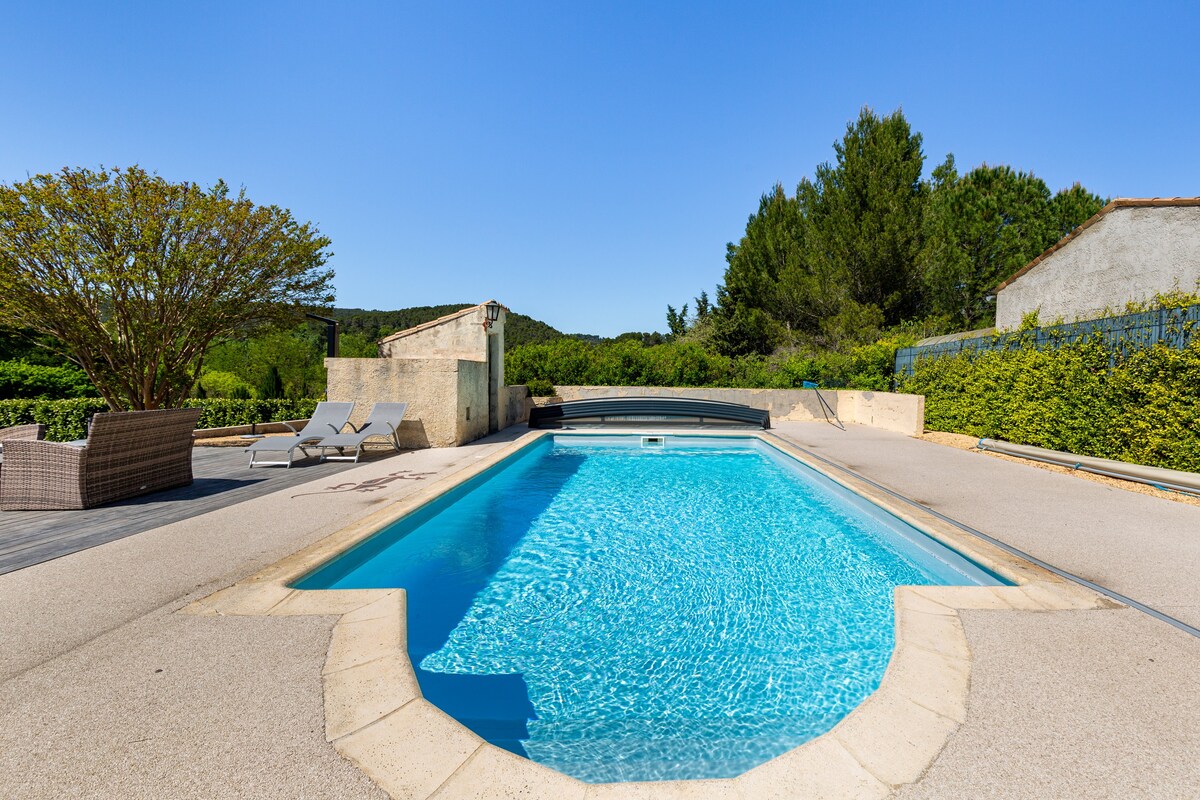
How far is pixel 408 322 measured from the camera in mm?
53812

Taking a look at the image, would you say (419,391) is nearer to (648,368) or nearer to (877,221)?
(648,368)

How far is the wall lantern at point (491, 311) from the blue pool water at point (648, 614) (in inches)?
201

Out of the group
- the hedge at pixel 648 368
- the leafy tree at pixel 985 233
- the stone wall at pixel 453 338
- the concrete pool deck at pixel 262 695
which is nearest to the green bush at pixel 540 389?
the hedge at pixel 648 368

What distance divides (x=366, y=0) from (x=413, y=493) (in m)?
8.04

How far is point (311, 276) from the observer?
40.4ft

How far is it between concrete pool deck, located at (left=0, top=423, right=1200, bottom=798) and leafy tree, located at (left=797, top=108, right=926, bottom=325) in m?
18.7

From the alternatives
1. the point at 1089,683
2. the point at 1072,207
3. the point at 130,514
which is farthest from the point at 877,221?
the point at 130,514

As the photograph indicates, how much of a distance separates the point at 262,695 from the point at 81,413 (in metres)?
12.7

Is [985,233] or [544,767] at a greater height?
[985,233]

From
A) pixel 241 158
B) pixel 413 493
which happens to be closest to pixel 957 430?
pixel 413 493

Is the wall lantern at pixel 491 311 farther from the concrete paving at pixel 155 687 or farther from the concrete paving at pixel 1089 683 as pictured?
the concrete paving at pixel 1089 683

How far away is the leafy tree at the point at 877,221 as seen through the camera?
19.5 m

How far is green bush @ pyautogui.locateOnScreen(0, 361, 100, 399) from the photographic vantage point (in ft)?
44.3

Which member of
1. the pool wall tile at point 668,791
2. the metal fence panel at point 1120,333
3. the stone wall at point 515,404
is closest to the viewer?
the pool wall tile at point 668,791
